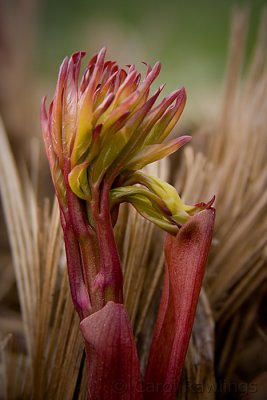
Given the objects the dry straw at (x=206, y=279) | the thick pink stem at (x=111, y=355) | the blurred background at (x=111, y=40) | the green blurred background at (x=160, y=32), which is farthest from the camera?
the green blurred background at (x=160, y=32)

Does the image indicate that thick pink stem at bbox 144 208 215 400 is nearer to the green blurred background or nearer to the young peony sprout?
the young peony sprout

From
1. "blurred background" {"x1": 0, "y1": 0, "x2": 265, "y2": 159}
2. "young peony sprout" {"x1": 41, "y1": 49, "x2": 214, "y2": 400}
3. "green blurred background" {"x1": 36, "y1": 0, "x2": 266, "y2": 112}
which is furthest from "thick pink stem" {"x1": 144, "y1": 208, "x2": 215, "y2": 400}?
"green blurred background" {"x1": 36, "y1": 0, "x2": 266, "y2": 112}

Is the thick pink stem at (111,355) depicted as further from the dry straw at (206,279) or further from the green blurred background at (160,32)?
the green blurred background at (160,32)

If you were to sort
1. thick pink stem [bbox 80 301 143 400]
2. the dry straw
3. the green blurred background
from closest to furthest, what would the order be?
thick pink stem [bbox 80 301 143 400] < the dry straw < the green blurred background

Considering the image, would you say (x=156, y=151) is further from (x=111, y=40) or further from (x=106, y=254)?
(x=111, y=40)

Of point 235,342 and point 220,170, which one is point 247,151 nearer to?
point 220,170

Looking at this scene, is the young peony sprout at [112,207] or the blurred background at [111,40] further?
the blurred background at [111,40]

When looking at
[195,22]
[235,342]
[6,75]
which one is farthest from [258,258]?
[195,22]

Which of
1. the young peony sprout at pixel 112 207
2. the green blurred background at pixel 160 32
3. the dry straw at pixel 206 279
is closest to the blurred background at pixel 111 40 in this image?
the green blurred background at pixel 160 32
